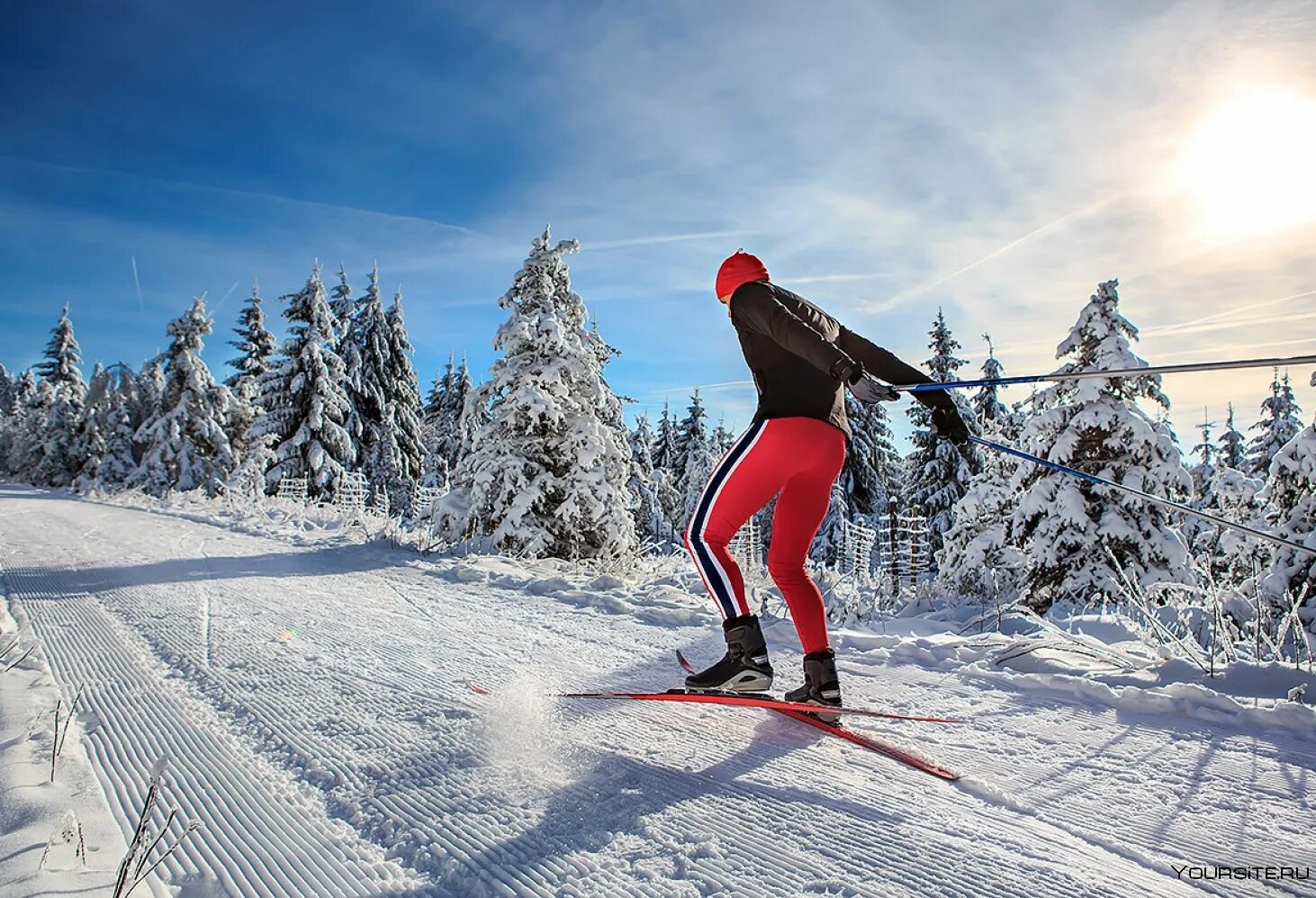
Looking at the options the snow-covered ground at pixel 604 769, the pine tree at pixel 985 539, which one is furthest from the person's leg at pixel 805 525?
the pine tree at pixel 985 539

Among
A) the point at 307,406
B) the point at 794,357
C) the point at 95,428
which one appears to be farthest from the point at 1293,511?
the point at 95,428

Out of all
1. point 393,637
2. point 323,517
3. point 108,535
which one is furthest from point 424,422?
point 393,637

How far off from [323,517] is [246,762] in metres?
12.0

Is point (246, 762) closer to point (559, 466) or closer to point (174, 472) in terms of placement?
point (559, 466)

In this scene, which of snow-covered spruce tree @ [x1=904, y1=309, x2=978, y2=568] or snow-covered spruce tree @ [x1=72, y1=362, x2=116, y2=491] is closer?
snow-covered spruce tree @ [x1=904, y1=309, x2=978, y2=568]

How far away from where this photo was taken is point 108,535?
8742 millimetres

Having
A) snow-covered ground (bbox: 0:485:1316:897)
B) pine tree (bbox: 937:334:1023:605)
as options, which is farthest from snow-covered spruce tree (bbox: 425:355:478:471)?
snow-covered ground (bbox: 0:485:1316:897)

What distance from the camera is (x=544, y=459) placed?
12.4 meters

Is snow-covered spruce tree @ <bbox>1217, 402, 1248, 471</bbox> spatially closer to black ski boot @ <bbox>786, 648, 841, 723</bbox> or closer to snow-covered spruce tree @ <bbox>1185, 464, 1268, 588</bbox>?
snow-covered spruce tree @ <bbox>1185, 464, 1268, 588</bbox>

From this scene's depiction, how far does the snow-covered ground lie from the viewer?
5.41 ft

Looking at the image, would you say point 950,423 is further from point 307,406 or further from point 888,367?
point 307,406

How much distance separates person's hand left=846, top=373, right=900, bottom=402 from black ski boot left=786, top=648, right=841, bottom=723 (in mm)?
1098

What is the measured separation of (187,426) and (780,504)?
35.2 meters

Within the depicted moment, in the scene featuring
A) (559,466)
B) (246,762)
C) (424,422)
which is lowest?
(246,762)
